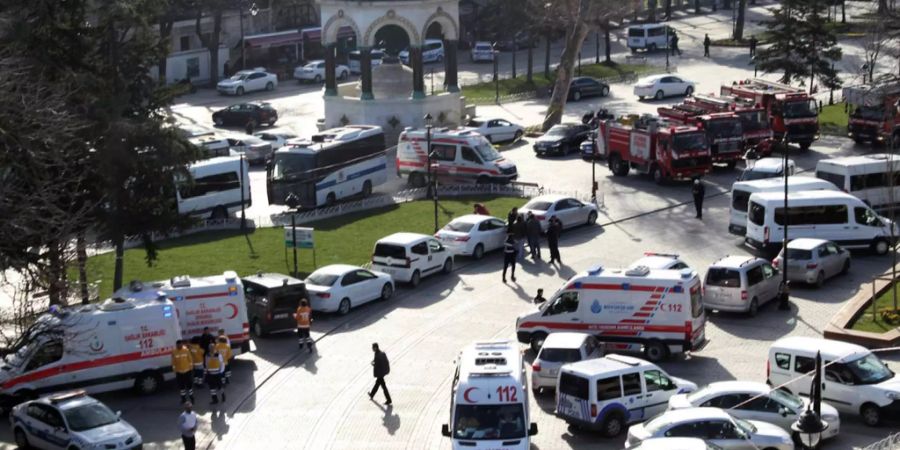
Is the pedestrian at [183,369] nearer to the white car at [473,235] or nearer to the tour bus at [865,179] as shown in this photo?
the white car at [473,235]

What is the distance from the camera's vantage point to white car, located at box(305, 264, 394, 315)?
37.1 meters

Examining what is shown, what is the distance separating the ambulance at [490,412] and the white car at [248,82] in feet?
177

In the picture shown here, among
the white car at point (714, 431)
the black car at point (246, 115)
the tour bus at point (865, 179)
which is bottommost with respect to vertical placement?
the black car at point (246, 115)

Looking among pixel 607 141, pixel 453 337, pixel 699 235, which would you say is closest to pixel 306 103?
pixel 607 141

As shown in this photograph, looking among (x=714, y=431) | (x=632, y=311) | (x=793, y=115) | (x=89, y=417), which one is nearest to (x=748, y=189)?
(x=632, y=311)

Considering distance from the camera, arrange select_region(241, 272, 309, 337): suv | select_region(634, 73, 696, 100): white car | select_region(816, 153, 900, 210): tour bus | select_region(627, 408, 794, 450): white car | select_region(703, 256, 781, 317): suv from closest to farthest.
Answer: select_region(627, 408, 794, 450): white car → select_region(241, 272, 309, 337): suv → select_region(703, 256, 781, 317): suv → select_region(816, 153, 900, 210): tour bus → select_region(634, 73, 696, 100): white car

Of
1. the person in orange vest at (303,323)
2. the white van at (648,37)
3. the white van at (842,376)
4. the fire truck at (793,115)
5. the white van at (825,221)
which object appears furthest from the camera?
the white van at (648,37)

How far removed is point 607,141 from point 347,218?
36.0 ft

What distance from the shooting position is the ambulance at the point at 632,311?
1288 inches

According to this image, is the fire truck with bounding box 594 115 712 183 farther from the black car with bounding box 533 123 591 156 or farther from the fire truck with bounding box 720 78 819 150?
the fire truck with bounding box 720 78 819 150

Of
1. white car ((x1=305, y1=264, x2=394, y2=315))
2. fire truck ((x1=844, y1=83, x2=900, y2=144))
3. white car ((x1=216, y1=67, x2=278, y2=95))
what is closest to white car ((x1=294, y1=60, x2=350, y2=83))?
white car ((x1=216, y1=67, x2=278, y2=95))

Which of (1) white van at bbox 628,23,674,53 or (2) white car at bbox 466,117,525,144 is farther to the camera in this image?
(1) white van at bbox 628,23,674,53

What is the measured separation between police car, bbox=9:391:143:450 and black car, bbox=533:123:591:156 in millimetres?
32180

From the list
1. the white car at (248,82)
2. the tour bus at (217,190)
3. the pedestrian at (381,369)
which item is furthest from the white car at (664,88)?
the pedestrian at (381,369)
